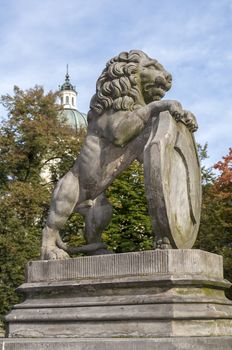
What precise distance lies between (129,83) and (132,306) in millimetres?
2829

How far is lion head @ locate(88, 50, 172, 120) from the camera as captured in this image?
8.05 m

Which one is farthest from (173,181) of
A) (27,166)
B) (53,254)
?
(27,166)

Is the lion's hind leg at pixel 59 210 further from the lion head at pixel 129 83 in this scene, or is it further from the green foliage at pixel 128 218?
the green foliage at pixel 128 218

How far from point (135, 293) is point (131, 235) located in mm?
20572

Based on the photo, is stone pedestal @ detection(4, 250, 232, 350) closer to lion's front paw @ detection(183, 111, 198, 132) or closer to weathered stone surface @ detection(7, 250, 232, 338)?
weathered stone surface @ detection(7, 250, 232, 338)

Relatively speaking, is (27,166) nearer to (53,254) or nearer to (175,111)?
(53,254)

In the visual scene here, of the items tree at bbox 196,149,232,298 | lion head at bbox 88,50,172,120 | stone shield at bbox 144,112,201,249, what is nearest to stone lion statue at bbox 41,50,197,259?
lion head at bbox 88,50,172,120

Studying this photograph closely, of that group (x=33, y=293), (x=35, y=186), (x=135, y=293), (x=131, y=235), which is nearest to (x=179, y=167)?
(x=135, y=293)

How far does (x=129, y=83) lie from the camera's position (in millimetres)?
8086

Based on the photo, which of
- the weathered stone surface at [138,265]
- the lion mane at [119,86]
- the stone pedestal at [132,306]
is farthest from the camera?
the lion mane at [119,86]

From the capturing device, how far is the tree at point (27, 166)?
26.4 metres

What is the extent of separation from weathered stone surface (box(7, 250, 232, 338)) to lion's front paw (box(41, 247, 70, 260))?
26 centimetres

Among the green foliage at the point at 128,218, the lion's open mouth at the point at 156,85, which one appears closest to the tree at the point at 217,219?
the green foliage at the point at 128,218

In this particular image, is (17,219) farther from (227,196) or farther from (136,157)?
(136,157)
